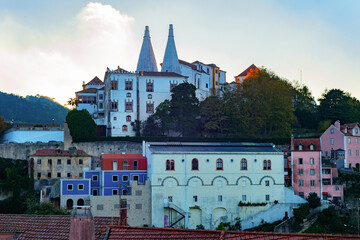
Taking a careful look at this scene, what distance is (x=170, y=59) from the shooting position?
258ft

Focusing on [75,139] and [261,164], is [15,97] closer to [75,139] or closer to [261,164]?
[75,139]

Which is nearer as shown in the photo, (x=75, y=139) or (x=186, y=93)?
(x=75, y=139)

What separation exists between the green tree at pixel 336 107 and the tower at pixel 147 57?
26.0 metres

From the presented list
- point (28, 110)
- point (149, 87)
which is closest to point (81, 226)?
point (149, 87)

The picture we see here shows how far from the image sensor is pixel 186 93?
213 ft

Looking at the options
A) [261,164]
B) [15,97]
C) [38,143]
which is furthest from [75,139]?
[15,97]

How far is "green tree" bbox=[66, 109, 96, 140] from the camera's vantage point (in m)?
59.8

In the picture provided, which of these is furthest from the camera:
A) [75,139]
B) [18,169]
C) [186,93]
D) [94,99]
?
[94,99]

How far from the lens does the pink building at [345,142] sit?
58.7m

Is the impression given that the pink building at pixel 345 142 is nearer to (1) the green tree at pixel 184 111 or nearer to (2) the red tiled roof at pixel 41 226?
(1) the green tree at pixel 184 111

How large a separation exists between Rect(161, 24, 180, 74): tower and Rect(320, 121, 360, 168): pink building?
26.7 m

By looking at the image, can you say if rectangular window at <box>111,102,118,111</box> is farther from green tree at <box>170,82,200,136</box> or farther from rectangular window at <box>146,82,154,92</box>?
green tree at <box>170,82,200,136</box>

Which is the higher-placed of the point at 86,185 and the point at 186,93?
the point at 186,93

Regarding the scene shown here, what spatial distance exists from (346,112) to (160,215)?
35.1 metres
